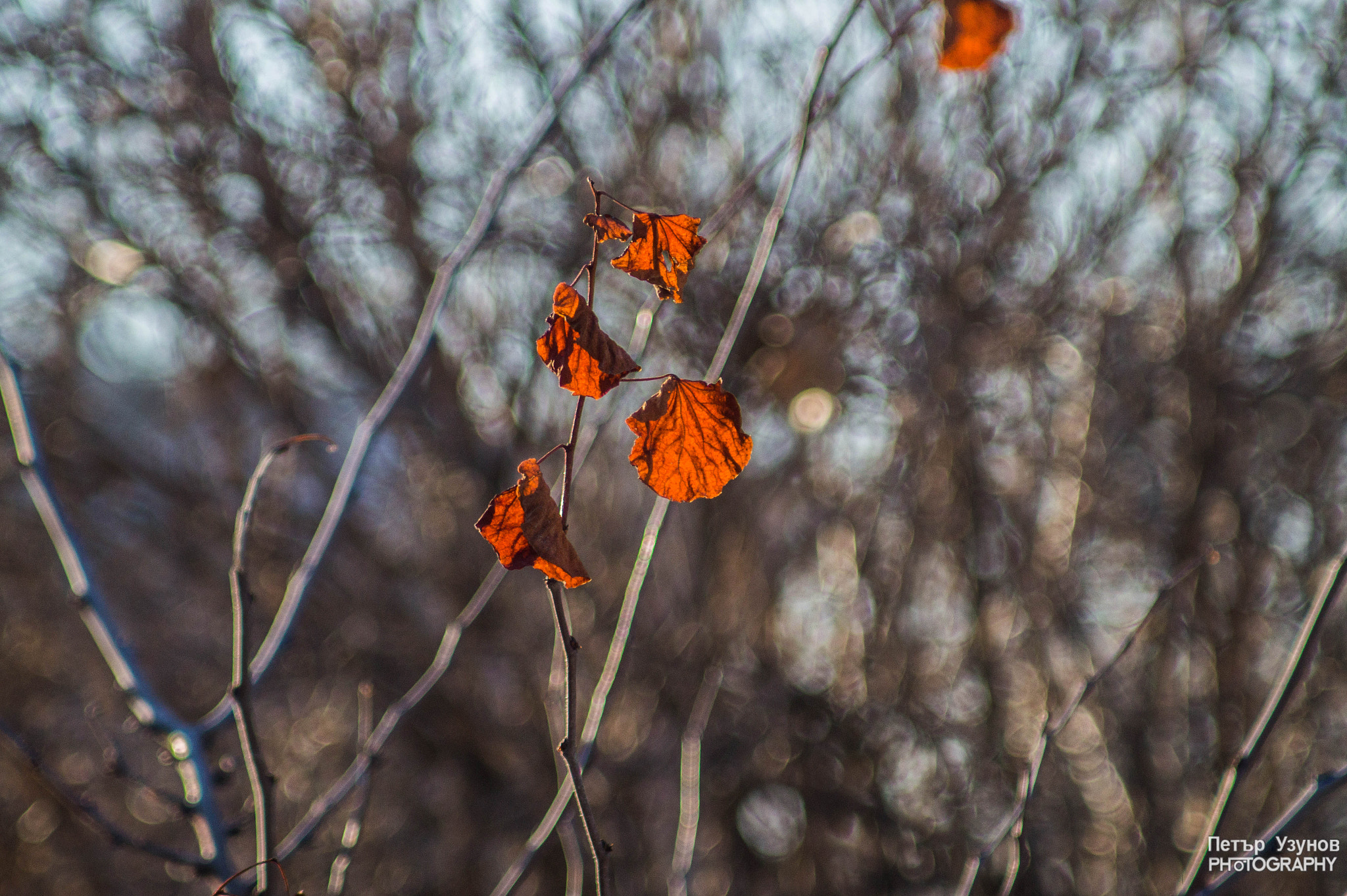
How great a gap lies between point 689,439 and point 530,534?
0.45 ft

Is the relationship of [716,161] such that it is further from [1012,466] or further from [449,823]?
[449,823]

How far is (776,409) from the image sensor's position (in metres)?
3.60

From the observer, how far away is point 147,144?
3.49 metres

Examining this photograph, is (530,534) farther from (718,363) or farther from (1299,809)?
(1299,809)

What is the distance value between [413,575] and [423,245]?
1428 mm

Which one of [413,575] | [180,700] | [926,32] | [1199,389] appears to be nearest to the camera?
[926,32]

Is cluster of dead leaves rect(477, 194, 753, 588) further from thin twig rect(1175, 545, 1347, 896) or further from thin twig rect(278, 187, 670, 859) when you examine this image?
thin twig rect(1175, 545, 1347, 896)

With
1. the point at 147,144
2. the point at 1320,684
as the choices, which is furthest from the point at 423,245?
the point at 1320,684

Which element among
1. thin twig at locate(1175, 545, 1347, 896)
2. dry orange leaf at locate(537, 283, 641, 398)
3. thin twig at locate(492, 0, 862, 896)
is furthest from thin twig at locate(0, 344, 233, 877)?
thin twig at locate(1175, 545, 1347, 896)

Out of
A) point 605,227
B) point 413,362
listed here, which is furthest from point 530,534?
point 413,362

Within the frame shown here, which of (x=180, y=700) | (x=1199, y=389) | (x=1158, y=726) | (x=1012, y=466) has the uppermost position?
(x=1199, y=389)

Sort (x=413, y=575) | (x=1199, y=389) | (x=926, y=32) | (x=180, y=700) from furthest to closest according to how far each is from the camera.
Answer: (x=180, y=700), (x=413, y=575), (x=1199, y=389), (x=926, y=32)

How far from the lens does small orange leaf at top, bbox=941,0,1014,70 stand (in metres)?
1.02

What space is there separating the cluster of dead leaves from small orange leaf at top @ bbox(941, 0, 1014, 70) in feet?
1.78
